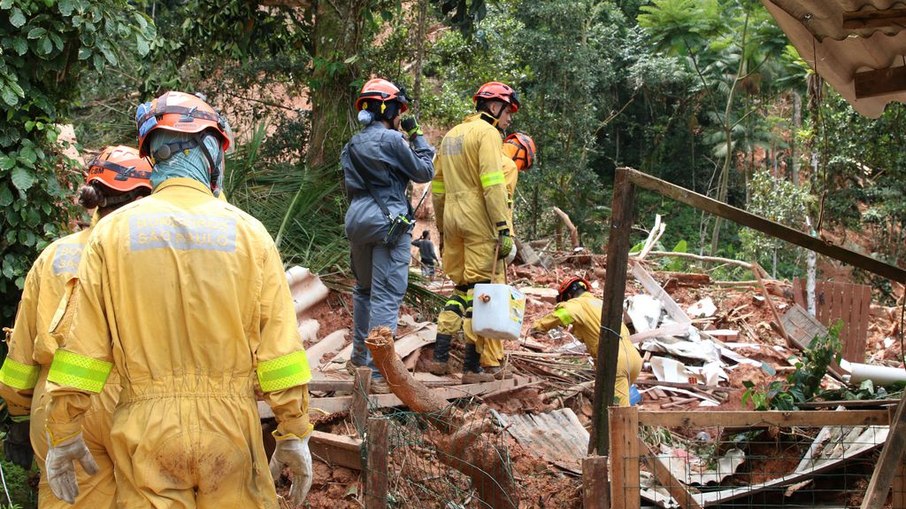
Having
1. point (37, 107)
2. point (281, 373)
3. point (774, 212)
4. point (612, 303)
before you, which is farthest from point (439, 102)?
point (281, 373)

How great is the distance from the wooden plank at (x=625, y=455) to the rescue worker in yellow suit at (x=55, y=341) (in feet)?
6.29

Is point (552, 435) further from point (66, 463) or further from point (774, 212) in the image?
point (774, 212)

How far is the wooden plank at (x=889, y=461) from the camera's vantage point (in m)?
3.85

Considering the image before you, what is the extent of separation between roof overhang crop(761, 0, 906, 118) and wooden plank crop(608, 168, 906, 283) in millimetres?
793

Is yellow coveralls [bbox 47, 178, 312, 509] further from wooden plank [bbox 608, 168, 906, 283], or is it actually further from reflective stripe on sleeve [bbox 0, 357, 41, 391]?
wooden plank [bbox 608, 168, 906, 283]

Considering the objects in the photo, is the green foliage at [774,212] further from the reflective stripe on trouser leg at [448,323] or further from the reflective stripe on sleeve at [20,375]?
the reflective stripe on sleeve at [20,375]

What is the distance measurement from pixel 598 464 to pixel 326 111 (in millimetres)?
6879

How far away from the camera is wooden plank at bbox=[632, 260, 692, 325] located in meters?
10.6

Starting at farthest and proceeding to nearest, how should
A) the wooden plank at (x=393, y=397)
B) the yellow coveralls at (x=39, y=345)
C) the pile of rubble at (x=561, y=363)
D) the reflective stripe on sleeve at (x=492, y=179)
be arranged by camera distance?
the reflective stripe on sleeve at (x=492, y=179), the wooden plank at (x=393, y=397), the pile of rubble at (x=561, y=363), the yellow coveralls at (x=39, y=345)

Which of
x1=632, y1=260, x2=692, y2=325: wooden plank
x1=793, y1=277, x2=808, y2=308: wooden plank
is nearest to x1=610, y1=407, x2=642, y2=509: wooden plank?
x1=632, y1=260, x2=692, y2=325: wooden plank

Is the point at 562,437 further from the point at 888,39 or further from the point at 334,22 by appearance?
the point at 334,22

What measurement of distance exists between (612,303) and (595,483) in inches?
48.3

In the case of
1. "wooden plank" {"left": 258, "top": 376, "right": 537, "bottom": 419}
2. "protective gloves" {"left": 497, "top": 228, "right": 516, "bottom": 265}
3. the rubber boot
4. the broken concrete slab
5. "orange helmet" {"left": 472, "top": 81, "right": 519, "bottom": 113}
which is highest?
"orange helmet" {"left": 472, "top": 81, "right": 519, "bottom": 113}

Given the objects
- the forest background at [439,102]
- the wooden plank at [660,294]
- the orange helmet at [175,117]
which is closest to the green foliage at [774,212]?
the forest background at [439,102]
